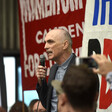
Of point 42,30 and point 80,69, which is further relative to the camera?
point 42,30

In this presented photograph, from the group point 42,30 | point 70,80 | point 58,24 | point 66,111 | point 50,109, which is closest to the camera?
point 70,80

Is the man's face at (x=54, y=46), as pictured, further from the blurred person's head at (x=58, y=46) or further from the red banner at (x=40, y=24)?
the red banner at (x=40, y=24)

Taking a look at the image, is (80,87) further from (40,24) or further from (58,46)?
(40,24)

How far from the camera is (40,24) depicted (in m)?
5.67

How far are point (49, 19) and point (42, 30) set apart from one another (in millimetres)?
213

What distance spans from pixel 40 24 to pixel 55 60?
1.81 meters

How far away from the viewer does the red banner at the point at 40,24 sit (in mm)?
4863

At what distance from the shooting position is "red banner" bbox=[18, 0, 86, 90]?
486 cm

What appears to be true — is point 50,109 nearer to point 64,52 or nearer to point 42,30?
point 64,52

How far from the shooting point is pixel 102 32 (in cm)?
425

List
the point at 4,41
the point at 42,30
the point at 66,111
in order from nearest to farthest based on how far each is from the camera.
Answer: the point at 66,111, the point at 42,30, the point at 4,41

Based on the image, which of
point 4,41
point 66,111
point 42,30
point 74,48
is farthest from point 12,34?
point 66,111

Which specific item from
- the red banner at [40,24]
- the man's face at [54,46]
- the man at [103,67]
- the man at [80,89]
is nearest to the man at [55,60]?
the man's face at [54,46]

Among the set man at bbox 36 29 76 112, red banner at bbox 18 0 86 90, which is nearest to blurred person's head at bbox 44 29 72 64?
man at bbox 36 29 76 112
